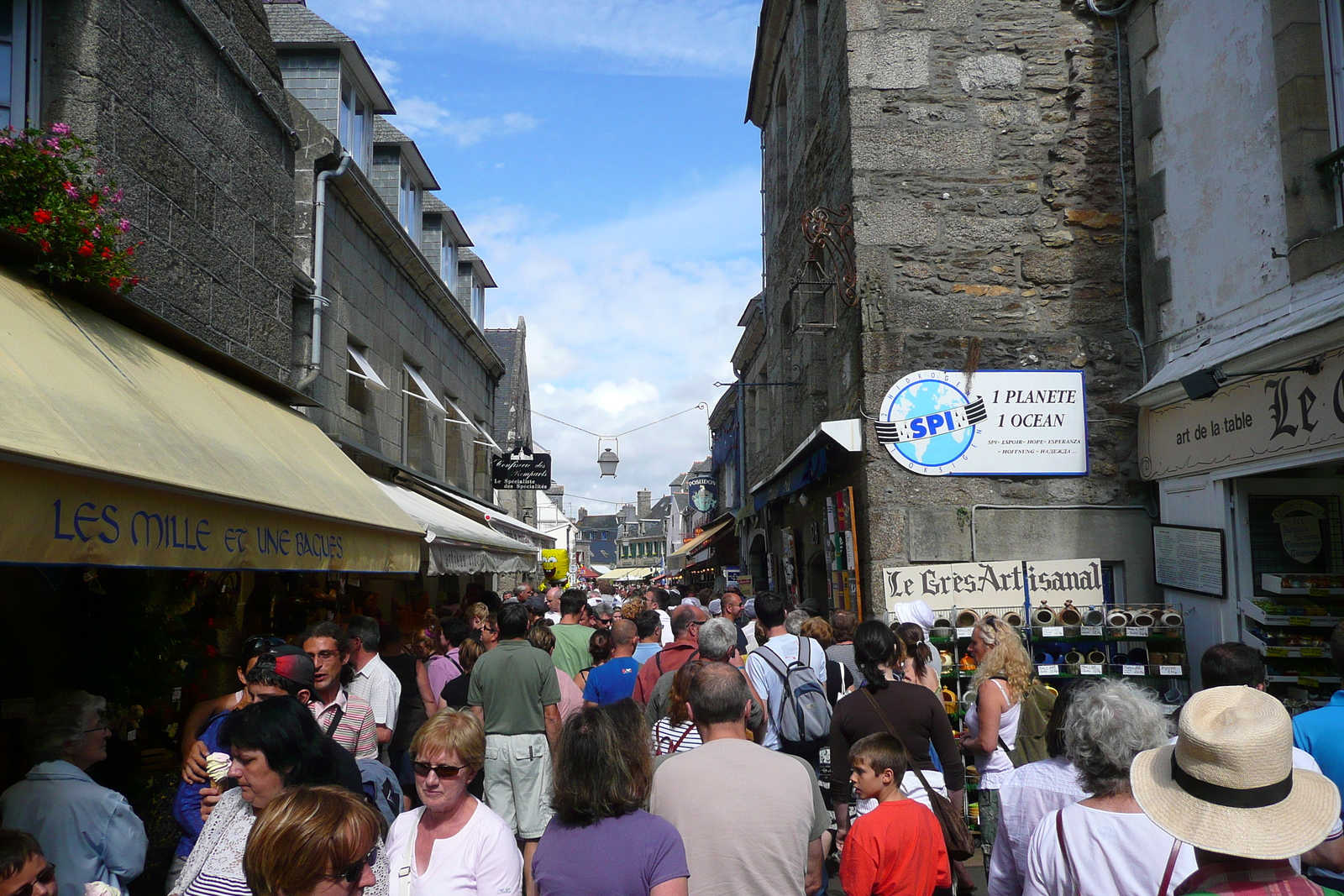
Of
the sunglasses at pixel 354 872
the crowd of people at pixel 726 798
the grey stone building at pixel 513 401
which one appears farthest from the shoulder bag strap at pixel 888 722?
the grey stone building at pixel 513 401

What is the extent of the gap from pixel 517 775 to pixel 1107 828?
11.4 feet

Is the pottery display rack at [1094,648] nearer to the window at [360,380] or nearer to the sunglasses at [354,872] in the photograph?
the sunglasses at [354,872]

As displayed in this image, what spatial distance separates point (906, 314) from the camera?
9078 millimetres

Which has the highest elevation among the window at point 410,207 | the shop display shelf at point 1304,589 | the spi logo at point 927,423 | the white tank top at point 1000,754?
the window at point 410,207

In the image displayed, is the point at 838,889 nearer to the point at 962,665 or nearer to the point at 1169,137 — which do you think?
the point at 962,665

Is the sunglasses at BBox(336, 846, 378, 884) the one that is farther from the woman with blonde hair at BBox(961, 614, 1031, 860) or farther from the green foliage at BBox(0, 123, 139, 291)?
the green foliage at BBox(0, 123, 139, 291)

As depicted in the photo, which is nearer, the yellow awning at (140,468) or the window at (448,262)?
the yellow awning at (140,468)

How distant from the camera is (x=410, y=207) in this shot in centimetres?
1533

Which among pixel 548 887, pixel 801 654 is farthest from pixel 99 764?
pixel 801 654

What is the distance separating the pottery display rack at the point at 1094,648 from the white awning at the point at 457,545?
4198 millimetres

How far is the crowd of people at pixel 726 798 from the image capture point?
191cm

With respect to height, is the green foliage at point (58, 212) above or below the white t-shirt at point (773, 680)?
above

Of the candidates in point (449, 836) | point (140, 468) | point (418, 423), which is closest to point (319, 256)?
point (418, 423)

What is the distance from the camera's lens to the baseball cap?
3.67 metres
